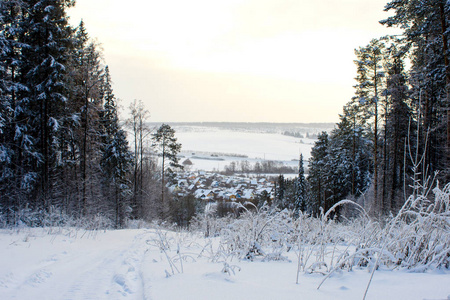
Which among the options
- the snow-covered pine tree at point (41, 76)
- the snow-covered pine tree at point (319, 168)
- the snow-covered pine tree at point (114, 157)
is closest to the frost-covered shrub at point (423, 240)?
the snow-covered pine tree at point (41, 76)

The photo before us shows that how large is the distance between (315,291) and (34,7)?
18.3 m

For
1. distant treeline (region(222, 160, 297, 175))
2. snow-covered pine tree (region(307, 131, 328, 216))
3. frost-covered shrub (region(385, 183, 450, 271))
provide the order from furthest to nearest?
distant treeline (region(222, 160, 297, 175))
snow-covered pine tree (region(307, 131, 328, 216))
frost-covered shrub (region(385, 183, 450, 271))

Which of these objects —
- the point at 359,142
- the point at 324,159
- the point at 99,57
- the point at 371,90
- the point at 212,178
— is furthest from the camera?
the point at 212,178

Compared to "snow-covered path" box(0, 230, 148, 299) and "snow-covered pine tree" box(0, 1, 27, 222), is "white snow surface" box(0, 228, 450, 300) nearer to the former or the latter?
"snow-covered path" box(0, 230, 148, 299)

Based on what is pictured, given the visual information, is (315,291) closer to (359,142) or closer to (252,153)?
(359,142)

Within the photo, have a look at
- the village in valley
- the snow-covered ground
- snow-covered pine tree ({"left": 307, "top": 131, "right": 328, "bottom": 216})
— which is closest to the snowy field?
the snow-covered ground

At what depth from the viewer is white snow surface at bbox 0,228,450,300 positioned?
2.23 m

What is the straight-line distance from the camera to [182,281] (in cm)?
304

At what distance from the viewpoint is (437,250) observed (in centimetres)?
273

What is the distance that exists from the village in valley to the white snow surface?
169 feet

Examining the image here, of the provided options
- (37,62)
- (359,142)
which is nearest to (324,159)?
(359,142)

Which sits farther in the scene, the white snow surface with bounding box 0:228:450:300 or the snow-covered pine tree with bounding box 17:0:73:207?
the snow-covered pine tree with bounding box 17:0:73:207

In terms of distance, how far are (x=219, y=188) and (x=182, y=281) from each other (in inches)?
2913

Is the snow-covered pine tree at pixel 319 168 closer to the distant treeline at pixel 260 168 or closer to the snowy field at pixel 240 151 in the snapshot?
the distant treeline at pixel 260 168
